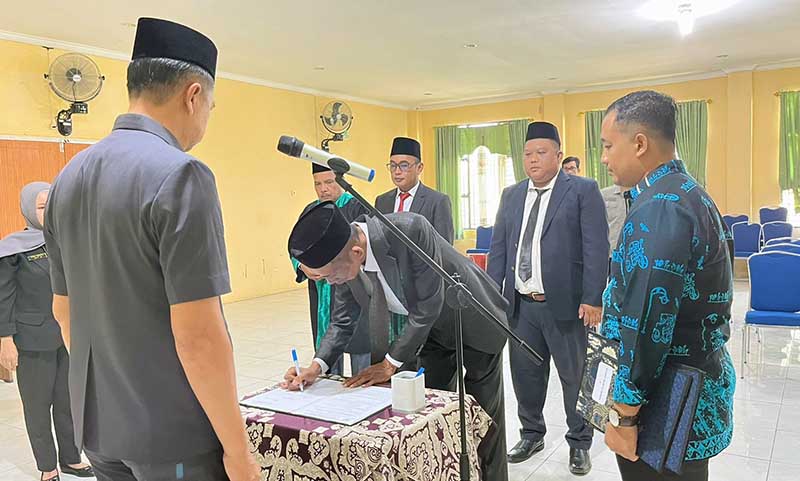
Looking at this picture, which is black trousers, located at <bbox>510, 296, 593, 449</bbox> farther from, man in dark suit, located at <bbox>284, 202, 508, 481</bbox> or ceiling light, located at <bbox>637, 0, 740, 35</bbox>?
ceiling light, located at <bbox>637, 0, 740, 35</bbox>

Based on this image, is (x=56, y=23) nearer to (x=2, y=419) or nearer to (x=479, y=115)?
(x=2, y=419)

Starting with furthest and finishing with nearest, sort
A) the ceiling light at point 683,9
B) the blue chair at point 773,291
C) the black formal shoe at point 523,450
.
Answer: the ceiling light at point 683,9, the blue chair at point 773,291, the black formal shoe at point 523,450

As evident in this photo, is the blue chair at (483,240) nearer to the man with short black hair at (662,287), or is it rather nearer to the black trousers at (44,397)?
the black trousers at (44,397)

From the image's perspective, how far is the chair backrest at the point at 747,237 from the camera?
8.21m

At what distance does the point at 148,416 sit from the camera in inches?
46.5

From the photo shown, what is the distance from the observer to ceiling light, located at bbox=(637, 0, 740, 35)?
5.85 meters

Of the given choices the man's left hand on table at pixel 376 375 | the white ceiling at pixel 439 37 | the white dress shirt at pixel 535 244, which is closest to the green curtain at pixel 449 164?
the white ceiling at pixel 439 37

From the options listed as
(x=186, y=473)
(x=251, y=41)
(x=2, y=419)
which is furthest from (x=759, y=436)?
(x=251, y=41)

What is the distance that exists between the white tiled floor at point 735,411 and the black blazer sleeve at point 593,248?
34.4 inches

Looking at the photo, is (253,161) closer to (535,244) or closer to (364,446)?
(535,244)

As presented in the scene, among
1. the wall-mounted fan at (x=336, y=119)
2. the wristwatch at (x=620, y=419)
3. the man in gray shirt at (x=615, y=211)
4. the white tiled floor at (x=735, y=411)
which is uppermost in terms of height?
the wall-mounted fan at (x=336, y=119)

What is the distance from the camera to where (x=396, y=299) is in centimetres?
218

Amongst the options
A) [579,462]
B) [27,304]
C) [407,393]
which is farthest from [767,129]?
[27,304]

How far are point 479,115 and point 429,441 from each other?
10.5m
